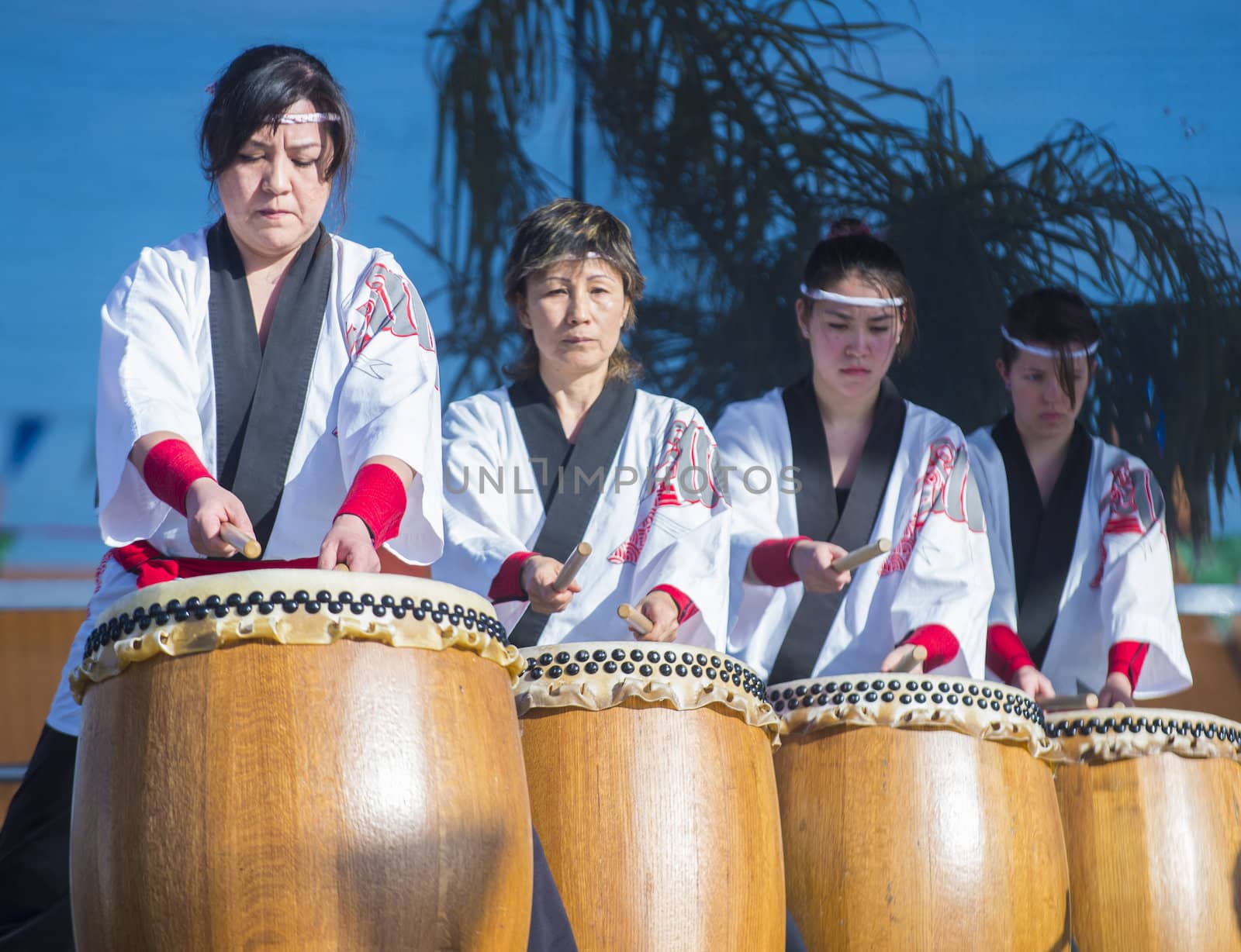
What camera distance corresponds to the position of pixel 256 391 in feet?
5.85

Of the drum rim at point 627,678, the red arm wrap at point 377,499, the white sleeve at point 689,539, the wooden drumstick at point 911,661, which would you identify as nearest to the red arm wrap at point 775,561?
the white sleeve at point 689,539

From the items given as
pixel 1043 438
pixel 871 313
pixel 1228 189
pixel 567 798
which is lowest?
pixel 567 798

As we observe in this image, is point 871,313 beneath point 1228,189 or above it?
beneath

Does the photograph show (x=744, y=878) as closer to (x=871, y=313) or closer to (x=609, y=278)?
(x=609, y=278)

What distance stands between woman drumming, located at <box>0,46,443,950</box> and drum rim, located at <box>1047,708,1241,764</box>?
3.74 ft

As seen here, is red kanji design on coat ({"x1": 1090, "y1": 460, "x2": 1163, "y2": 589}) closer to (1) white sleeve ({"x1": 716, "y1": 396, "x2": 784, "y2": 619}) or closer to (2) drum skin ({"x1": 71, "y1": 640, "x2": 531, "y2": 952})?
(1) white sleeve ({"x1": 716, "y1": 396, "x2": 784, "y2": 619})

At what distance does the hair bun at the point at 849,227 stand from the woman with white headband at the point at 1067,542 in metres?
0.39

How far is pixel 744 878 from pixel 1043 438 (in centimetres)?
157

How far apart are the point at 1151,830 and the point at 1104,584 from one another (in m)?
0.67

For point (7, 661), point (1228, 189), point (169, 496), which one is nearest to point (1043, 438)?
point (1228, 189)

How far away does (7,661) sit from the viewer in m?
3.03

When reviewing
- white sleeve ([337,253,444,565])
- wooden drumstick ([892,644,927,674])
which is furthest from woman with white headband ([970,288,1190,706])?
white sleeve ([337,253,444,565])

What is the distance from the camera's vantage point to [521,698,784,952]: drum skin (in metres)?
1.66

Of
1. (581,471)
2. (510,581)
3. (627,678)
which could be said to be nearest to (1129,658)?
(581,471)
